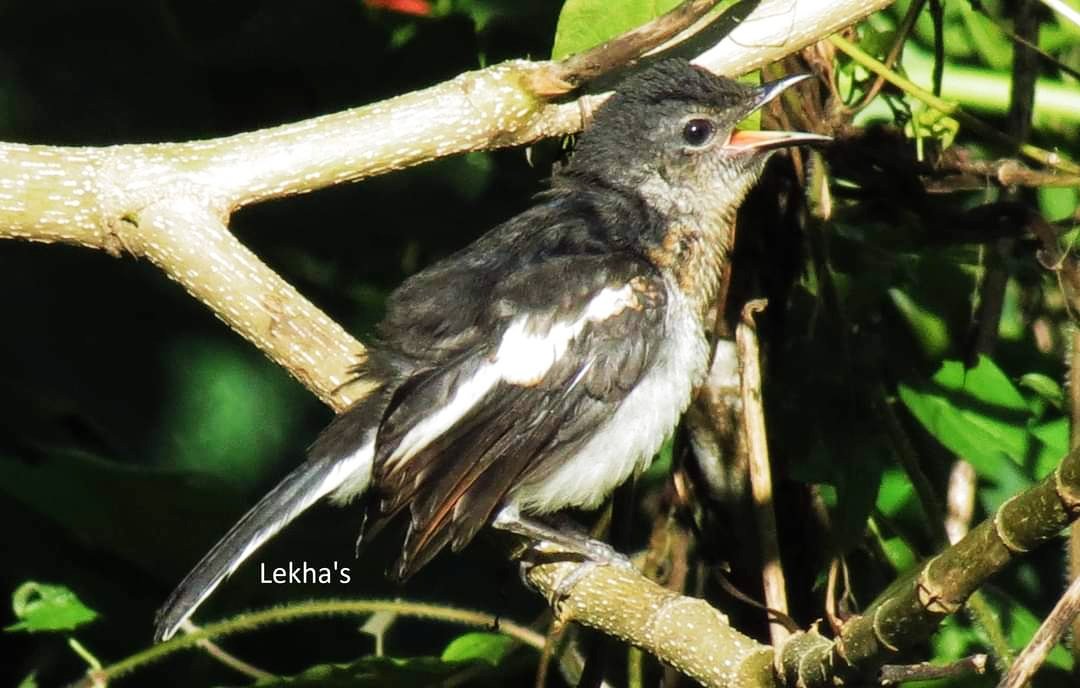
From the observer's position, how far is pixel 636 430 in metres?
3.49

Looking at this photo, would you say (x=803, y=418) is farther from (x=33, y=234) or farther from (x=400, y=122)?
(x=33, y=234)

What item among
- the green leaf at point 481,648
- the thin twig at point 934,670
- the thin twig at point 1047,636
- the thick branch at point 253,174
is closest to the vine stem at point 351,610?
the green leaf at point 481,648

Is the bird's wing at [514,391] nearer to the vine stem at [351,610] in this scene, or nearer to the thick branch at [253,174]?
the thick branch at [253,174]

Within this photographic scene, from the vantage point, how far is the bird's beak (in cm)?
351

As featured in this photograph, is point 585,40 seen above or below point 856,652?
above

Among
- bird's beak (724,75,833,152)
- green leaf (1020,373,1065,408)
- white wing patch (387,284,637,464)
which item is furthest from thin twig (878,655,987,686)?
green leaf (1020,373,1065,408)

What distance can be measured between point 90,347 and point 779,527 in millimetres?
2053

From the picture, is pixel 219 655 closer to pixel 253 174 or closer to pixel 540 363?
pixel 540 363

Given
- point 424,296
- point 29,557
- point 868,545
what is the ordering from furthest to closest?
point 29,557
point 868,545
point 424,296

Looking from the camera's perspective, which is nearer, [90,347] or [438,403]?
[438,403]

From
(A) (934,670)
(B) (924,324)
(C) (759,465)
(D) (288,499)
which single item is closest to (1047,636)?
(A) (934,670)

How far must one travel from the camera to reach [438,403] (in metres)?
3.42

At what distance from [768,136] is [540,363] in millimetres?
791

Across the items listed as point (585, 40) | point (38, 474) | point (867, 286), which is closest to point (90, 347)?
point (38, 474)
